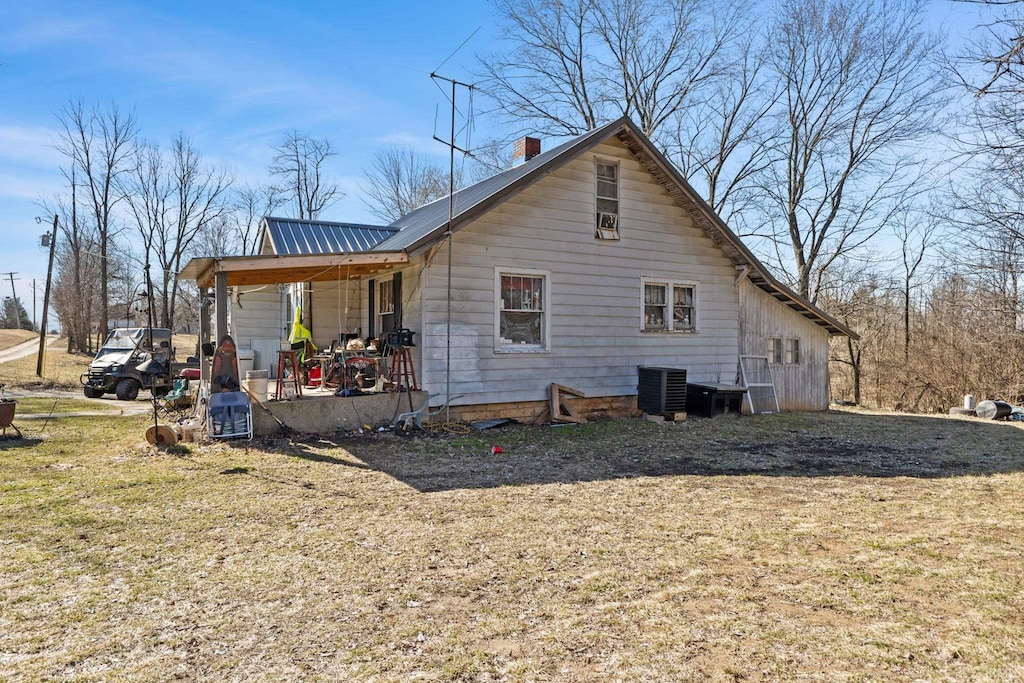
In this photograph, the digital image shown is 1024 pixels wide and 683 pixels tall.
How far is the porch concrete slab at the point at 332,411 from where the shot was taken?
28.1ft

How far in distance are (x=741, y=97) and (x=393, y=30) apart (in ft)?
58.4

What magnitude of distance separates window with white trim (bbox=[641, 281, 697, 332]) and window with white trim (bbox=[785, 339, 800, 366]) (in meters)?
3.03

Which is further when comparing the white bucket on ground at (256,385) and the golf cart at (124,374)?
the golf cart at (124,374)

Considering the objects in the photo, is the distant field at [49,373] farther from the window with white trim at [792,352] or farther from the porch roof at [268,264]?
the window with white trim at [792,352]

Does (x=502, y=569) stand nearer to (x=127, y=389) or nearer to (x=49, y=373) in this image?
(x=127, y=389)

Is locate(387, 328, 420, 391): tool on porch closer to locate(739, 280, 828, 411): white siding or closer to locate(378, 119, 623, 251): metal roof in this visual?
locate(378, 119, 623, 251): metal roof

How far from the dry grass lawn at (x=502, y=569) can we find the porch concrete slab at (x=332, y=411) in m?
1.19

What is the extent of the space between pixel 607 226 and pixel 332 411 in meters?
5.90

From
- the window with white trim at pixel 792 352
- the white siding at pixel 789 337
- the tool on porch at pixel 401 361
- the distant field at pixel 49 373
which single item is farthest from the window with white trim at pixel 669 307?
the distant field at pixel 49 373

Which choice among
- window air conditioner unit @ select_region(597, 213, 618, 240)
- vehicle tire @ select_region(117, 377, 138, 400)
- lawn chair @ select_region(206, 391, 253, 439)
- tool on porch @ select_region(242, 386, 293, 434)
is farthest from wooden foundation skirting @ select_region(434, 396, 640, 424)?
vehicle tire @ select_region(117, 377, 138, 400)

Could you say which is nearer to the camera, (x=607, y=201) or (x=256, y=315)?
(x=607, y=201)

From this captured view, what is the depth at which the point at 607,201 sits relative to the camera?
11516 millimetres

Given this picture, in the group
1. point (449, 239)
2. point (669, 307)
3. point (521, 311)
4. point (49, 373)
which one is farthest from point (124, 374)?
point (669, 307)

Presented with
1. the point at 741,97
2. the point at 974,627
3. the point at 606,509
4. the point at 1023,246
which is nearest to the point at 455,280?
the point at 606,509
